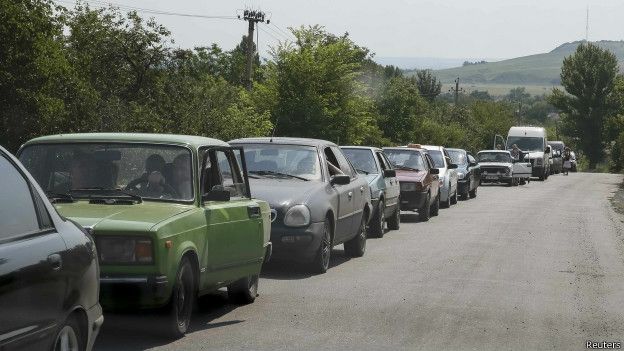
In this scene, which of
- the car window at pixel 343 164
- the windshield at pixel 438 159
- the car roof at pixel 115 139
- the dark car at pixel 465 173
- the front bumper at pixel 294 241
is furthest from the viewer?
the dark car at pixel 465 173

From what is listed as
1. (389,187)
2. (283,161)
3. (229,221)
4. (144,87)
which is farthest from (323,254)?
(144,87)

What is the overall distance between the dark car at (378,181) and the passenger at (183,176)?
9439mm

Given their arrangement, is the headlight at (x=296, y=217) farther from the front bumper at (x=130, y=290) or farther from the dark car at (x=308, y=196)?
the front bumper at (x=130, y=290)

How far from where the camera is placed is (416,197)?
25016 mm

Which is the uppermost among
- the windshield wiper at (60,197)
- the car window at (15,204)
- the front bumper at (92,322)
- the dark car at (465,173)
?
the car window at (15,204)

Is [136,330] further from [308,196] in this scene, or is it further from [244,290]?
[308,196]

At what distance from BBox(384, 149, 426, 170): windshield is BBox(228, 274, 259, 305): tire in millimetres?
14933

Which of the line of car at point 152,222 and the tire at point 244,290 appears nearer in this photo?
the line of car at point 152,222

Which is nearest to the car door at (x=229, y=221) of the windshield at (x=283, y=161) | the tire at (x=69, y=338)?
the tire at (x=69, y=338)

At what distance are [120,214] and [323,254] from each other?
18.6 ft

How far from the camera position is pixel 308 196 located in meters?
14.1

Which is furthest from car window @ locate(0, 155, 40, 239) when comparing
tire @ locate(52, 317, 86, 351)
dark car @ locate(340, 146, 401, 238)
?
dark car @ locate(340, 146, 401, 238)

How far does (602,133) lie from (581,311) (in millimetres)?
104736

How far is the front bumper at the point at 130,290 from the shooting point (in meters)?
8.48
